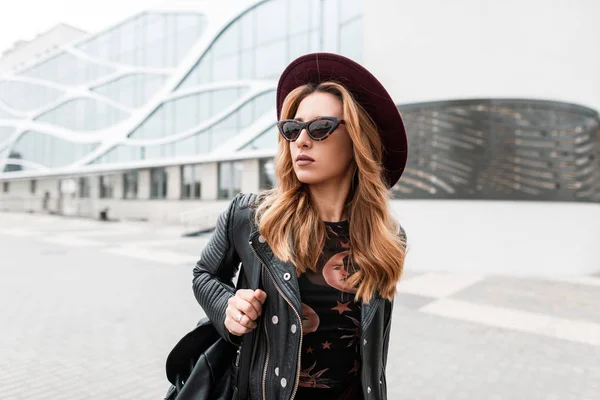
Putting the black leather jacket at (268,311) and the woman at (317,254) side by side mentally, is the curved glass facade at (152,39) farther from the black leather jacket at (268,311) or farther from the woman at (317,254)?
the black leather jacket at (268,311)

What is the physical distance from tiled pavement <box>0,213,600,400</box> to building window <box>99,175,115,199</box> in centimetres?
2487

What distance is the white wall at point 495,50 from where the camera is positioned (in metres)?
9.76

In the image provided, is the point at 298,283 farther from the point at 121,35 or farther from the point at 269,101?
the point at 121,35

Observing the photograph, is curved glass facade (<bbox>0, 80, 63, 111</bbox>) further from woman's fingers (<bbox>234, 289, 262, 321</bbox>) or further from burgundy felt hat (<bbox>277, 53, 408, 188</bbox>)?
woman's fingers (<bbox>234, 289, 262, 321</bbox>)

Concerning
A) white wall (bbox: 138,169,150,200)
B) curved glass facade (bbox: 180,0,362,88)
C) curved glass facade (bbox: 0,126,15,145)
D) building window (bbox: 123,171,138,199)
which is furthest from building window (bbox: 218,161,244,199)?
curved glass facade (bbox: 0,126,15,145)

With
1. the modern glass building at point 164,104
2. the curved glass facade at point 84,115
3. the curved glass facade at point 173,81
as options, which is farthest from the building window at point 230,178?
the curved glass facade at point 84,115

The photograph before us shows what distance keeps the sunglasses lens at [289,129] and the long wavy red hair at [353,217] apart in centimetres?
7

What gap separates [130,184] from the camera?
1239 inches

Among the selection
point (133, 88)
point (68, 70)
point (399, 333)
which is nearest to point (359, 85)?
point (399, 333)

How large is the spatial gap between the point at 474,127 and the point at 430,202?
79.9 inches

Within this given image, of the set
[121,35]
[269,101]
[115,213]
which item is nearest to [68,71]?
[121,35]

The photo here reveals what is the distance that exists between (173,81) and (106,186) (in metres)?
11.4

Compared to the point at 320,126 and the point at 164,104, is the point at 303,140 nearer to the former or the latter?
the point at 320,126

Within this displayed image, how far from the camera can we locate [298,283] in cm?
149
